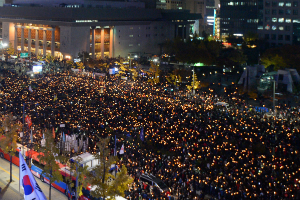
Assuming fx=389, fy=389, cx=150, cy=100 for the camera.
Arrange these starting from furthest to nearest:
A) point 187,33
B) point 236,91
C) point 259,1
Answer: point 187,33 < point 259,1 < point 236,91

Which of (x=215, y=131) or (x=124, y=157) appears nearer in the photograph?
(x=124, y=157)

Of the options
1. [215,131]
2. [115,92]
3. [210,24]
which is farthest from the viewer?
[210,24]

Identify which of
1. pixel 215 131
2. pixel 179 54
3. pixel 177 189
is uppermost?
pixel 179 54

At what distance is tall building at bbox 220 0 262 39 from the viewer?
84000 mm

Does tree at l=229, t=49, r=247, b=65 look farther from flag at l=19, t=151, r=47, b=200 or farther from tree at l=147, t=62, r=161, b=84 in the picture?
flag at l=19, t=151, r=47, b=200

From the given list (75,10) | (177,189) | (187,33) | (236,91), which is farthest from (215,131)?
(187,33)

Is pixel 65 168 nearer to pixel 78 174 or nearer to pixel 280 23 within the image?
pixel 78 174

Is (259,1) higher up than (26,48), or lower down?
higher up

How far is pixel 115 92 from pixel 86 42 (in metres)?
36.7

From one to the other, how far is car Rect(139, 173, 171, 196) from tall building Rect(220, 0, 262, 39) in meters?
69.3

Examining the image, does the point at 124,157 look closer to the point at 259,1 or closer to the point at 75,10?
the point at 75,10

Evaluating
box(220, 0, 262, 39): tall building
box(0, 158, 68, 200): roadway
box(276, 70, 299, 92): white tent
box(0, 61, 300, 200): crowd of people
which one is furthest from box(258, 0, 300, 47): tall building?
box(0, 158, 68, 200): roadway

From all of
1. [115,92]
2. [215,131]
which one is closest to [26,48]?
[115,92]

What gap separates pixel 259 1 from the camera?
273 feet
